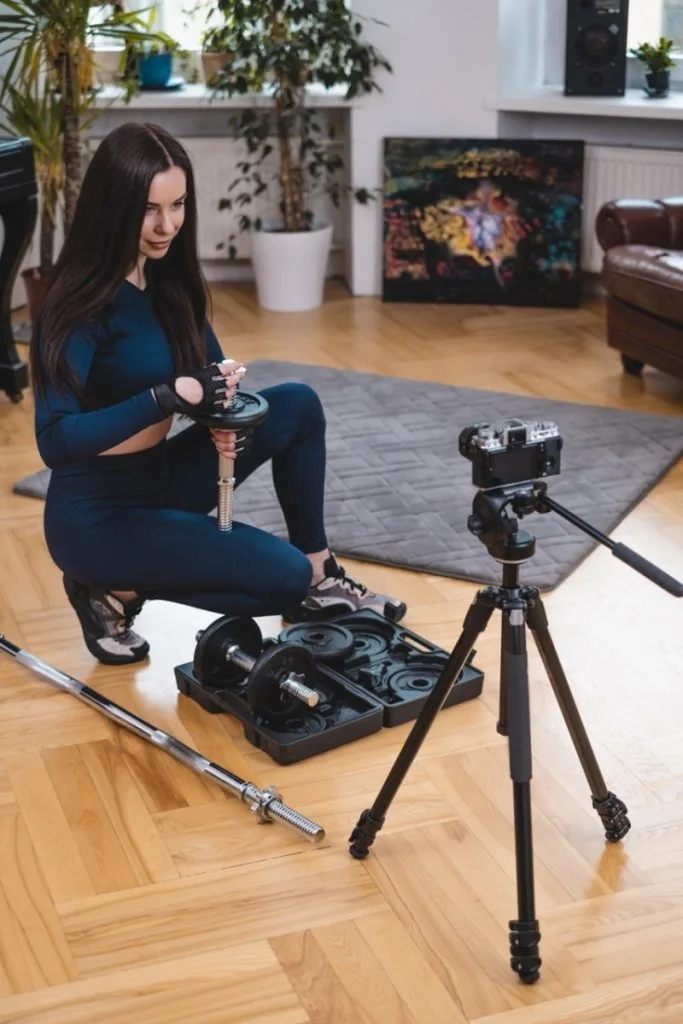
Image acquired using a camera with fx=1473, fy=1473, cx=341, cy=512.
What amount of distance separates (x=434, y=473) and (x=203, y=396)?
1489 millimetres

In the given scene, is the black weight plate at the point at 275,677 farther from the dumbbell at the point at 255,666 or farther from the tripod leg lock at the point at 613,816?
the tripod leg lock at the point at 613,816

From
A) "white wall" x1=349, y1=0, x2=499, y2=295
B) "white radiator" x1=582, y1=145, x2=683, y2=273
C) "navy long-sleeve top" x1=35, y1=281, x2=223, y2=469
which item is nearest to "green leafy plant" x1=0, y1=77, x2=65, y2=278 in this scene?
"white wall" x1=349, y1=0, x2=499, y2=295

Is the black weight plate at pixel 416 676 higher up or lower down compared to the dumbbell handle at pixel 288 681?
lower down

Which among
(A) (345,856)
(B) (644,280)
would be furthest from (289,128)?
(A) (345,856)

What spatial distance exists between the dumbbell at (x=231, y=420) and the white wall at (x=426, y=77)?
3.16 metres

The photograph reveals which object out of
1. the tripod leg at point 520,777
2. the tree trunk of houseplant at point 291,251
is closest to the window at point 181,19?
the tree trunk of houseplant at point 291,251

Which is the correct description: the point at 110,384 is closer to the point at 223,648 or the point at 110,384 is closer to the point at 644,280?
the point at 223,648

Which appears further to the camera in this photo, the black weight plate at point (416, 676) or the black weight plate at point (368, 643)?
the black weight plate at point (368, 643)

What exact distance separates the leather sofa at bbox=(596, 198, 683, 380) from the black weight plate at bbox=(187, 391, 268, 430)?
213 cm

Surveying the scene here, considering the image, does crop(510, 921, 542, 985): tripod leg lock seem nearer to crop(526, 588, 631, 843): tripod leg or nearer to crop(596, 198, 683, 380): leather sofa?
crop(526, 588, 631, 843): tripod leg

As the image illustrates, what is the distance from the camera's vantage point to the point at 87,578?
2.89 metres

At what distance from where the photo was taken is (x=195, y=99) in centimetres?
564

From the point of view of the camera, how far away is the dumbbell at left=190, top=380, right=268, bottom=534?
260cm

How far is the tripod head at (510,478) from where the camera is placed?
196 cm
